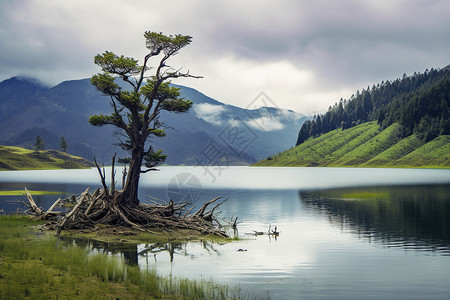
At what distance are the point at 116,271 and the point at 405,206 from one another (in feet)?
203

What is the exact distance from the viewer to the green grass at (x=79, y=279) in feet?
62.9

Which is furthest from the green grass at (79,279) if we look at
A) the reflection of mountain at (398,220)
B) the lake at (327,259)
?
the reflection of mountain at (398,220)

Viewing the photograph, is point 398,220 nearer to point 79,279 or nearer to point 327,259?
point 327,259

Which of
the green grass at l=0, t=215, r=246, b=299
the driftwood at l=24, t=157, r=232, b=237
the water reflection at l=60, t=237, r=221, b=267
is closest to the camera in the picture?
the green grass at l=0, t=215, r=246, b=299

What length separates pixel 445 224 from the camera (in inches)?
1934

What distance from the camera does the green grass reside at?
19.2 metres

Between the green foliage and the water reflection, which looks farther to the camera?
the green foliage

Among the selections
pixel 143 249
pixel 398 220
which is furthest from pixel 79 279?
pixel 398 220

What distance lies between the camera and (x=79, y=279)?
860 inches

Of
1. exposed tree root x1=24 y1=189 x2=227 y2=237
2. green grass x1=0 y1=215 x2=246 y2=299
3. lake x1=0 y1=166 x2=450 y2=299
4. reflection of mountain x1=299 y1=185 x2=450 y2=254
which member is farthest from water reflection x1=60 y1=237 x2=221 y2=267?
reflection of mountain x1=299 y1=185 x2=450 y2=254

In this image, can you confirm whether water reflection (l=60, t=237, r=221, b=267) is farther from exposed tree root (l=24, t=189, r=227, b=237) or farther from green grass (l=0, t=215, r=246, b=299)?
exposed tree root (l=24, t=189, r=227, b=237)

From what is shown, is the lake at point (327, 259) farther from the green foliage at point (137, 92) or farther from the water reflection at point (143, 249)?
the green foliage at point (137, 92)

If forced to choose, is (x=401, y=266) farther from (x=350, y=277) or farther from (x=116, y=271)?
(x=116, y=271)

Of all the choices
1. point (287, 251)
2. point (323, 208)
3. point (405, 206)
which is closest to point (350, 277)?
point (287, 251)
